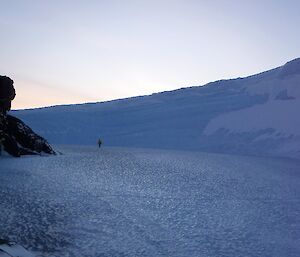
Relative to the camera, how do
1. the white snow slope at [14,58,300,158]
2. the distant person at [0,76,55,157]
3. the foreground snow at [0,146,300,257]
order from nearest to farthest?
the foreground snow at [0,146,300,257] < the distant person at [0,76,55,157] < the white snow slope at [14,58,300,158]

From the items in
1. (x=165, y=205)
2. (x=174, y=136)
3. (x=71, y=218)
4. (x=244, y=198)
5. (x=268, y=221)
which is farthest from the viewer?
(x=174, y=136)

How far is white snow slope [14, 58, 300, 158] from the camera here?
99.0 meters

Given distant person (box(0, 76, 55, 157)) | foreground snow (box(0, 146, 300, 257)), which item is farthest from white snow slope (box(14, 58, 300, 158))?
foreground snow (box(0, 146, 300, 257))

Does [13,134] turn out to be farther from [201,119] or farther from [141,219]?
[201,119]

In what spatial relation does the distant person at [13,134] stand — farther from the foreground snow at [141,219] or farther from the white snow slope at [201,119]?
the white snow slope at [201,119]

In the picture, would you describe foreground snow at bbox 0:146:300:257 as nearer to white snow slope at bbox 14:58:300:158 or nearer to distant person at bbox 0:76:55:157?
distant person at bbox 0:76:55:157

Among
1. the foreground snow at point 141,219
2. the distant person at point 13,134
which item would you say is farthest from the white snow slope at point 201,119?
the foreground snow at point 141,219

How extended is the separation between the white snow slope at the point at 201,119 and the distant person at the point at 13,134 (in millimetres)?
60699

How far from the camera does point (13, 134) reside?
36906 mm

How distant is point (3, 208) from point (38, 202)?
6.02ft

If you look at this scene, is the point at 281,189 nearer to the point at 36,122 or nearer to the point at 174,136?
the point at 174,136

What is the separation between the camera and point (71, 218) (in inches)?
523

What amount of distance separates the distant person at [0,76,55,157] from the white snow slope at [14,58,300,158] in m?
60.7

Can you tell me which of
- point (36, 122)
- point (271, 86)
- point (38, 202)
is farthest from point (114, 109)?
point (38, 202)
